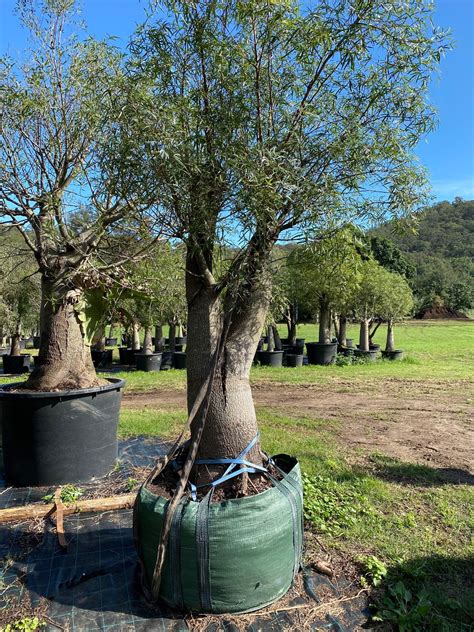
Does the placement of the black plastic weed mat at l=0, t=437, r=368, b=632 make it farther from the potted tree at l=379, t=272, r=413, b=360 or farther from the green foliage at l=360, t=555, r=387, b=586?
the potted tree at l=379, t=272, r=413, b=360

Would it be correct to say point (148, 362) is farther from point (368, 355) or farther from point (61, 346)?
point (61, 346)

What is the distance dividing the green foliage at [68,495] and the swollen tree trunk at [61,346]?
1116 millimetres

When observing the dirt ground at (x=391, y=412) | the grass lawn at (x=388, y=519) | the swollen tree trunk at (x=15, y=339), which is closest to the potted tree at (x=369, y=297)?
the dirt ground at (x=391, y=412)

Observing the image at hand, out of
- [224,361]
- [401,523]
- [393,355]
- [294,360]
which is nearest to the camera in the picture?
[224,361]

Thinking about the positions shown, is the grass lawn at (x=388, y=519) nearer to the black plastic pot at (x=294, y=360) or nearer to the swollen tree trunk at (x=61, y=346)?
the swollen tree trunk at (x=61, y=346)

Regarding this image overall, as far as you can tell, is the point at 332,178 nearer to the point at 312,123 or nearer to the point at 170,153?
the point at 312,123

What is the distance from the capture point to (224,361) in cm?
326

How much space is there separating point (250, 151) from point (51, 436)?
12.4 ft

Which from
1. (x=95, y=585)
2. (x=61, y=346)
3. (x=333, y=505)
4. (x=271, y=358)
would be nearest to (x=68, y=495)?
(x=95, y=585)

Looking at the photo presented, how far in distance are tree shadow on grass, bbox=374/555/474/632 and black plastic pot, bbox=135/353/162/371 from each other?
12881 mm

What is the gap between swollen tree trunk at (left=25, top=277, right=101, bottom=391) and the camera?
509cm

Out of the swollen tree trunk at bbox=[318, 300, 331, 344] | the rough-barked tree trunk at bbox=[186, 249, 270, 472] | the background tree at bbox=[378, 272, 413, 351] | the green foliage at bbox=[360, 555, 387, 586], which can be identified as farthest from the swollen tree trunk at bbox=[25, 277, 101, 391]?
the background tree at bbox=[378, 272, 413, 351]

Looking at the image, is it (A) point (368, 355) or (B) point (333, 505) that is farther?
(A) point (368, 355)

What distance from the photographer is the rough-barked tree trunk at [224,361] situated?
3.19m
